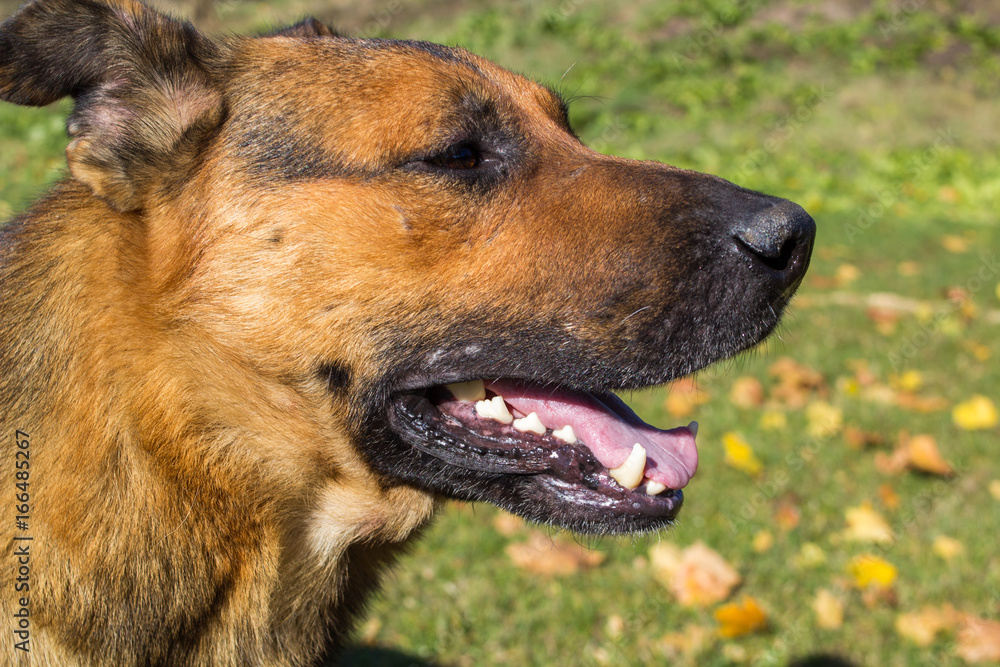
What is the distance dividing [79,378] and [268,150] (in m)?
0.83

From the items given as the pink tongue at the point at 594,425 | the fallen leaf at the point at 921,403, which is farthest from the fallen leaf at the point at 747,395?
the pink tongue at the point at 594,425

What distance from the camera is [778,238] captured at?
2.49 metres

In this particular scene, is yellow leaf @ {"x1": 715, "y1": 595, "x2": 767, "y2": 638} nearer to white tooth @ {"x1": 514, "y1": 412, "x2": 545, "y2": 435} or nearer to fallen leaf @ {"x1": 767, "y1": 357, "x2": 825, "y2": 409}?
white tooth @ {"x1": 514, "y1": 412, "x2": 545, "y2": 435}

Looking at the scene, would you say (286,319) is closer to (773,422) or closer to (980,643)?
(980,643)

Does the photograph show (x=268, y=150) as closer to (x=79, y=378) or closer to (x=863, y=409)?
(x=79, y=378)

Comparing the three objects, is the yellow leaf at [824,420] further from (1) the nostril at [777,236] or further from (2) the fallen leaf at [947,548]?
(1) the nostril at [777,236]

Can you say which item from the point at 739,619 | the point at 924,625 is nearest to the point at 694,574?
the point at 739,619

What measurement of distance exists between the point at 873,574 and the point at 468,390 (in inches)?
103

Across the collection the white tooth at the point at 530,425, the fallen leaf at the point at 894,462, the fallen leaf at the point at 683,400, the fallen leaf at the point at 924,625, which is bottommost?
the fallen leaf at the point at 683,400

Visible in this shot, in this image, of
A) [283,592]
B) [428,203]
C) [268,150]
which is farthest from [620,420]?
[268,150]

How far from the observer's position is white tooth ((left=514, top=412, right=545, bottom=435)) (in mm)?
2633

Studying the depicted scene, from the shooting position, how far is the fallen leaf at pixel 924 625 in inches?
152

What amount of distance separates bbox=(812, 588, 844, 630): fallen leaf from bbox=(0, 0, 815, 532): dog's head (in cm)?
193

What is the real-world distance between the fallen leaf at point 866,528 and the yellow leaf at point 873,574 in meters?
0.39
